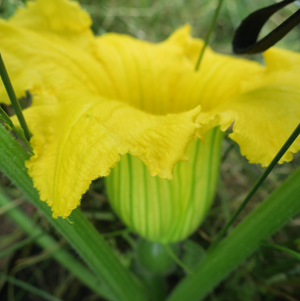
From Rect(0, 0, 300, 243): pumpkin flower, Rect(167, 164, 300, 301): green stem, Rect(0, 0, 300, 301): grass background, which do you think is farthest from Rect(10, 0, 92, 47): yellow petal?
Rect(167, 164, 300, 301): green stem

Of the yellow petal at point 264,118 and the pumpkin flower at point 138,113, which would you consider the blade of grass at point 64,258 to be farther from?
the yellow petal at point 264,118

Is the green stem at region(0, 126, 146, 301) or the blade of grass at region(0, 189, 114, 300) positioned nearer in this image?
the green stem at region(0, 126, 146, 301)

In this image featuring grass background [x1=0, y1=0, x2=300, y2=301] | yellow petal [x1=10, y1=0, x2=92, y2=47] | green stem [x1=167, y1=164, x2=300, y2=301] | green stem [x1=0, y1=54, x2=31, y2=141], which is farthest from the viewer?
grass background [x1=0, y1=0, x2=300, y2=301]

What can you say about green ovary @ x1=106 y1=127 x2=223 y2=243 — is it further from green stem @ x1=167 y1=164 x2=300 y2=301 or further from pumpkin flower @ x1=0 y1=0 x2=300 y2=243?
green stem @ x1=167 y1=164 x2=300 y2=301

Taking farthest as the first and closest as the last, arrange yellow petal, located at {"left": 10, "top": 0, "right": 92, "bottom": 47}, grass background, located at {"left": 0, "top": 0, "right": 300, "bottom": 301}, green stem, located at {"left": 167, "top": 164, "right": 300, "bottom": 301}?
grass background, located at {"left": 0, "top": 0, "right": 300, "bottom": 301}
yellow petal, located at {"left": 10, "top": 0, "right": 92, "bottom": 47}
green stem, located at {"left": 167, "top": 164, "right": 300, "bottom": 301}

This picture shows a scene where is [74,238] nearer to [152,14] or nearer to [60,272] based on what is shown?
[60,272]

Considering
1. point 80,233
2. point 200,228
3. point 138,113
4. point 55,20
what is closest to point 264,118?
point 138,113

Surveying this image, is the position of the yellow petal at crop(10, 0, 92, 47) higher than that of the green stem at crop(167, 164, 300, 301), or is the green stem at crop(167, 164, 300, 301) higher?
the yellow petal at crop(10, 0, 92, 47)

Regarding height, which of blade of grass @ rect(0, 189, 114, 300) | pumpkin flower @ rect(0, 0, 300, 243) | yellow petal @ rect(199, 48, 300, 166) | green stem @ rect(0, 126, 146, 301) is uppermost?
yellow petal @ rect(199, 48, 300, 166)

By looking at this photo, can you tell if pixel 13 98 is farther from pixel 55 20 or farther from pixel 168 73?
pixel 168 73
